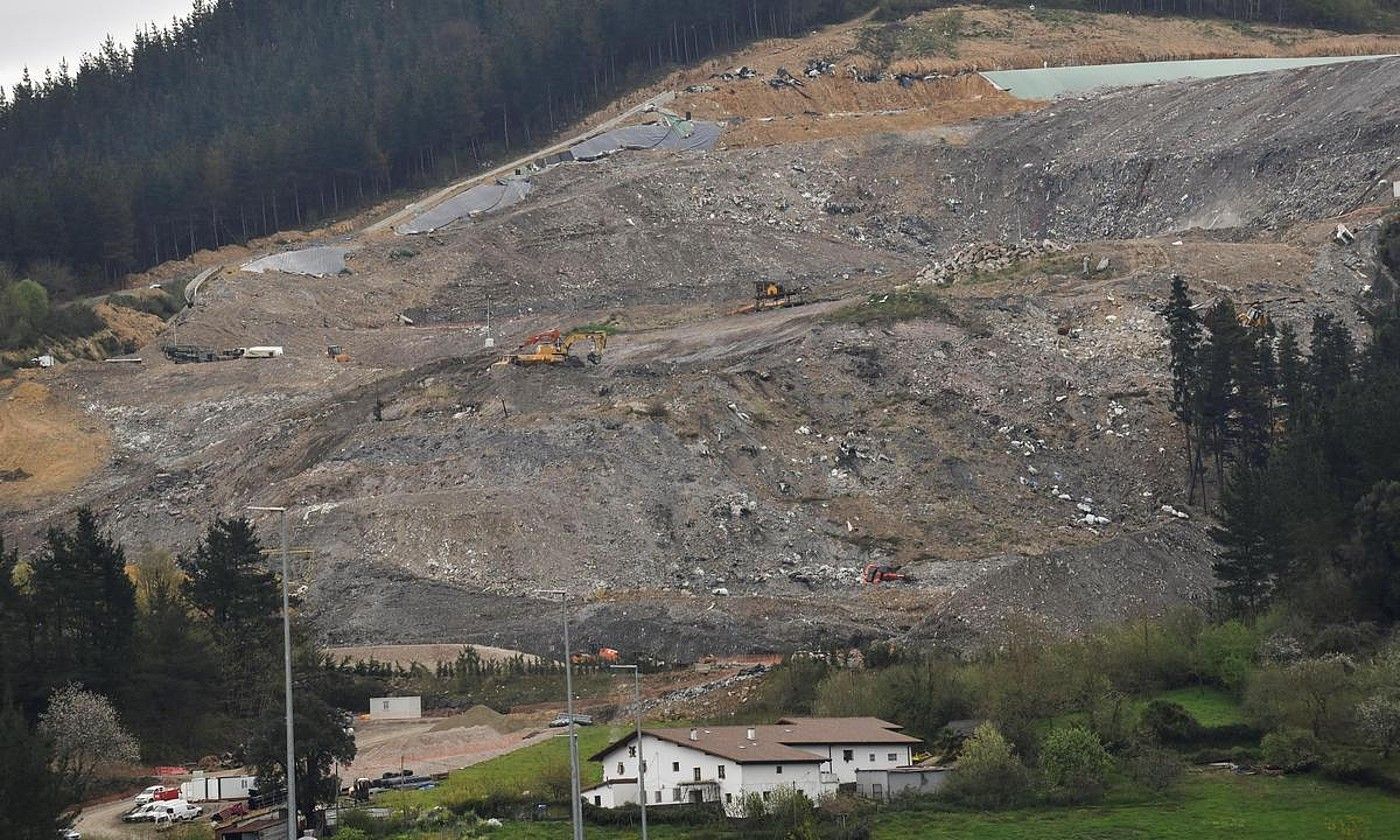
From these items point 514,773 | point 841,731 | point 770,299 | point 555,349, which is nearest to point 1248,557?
point 841,731

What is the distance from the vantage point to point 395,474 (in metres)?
90.8

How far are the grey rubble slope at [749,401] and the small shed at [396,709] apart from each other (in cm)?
769

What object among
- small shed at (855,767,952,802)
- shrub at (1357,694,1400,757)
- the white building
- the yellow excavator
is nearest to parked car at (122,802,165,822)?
the white building

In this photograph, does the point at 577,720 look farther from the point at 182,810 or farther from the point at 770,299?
the point at 770,299

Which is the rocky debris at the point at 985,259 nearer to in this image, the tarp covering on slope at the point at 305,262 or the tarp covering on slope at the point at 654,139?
the tarp covering on slope at the point at 654,139

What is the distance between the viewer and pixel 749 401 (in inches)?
3730

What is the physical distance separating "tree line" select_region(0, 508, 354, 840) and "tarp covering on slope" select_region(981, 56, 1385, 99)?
276ft

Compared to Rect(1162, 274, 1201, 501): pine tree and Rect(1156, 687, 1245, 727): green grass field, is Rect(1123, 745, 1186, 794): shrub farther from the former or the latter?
Rect(1162, 274, 1201, 501): pine tree

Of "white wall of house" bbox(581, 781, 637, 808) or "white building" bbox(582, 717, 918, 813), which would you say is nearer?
"white building" bbox(582, 717, 918, 813)

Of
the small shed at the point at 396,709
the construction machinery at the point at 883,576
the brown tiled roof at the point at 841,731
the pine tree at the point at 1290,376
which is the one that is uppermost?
the pine tree at the point at 1290,376

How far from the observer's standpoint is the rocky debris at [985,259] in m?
109

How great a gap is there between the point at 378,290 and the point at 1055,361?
4064 cm

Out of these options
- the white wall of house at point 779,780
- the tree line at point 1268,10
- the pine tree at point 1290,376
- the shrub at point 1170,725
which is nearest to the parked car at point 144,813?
the white wall of house at point 779,780

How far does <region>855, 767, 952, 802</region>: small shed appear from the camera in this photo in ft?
182
